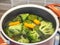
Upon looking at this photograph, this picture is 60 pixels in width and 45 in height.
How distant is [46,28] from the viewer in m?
0.95

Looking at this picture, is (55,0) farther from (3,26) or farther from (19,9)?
(3,26)

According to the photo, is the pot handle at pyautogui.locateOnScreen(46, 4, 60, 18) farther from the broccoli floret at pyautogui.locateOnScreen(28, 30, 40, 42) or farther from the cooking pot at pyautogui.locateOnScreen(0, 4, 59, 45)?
the broccoli floret at pyautogui.locateOnScreen(28, 30, 40, 42)

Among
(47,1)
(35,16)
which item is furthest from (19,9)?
(47,1)

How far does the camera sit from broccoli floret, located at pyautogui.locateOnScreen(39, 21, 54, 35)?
3.09 ft

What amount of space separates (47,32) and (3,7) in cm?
34

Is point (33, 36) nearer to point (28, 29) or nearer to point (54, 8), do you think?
point (28, 29)

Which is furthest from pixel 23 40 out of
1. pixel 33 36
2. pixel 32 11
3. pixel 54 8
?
pixel 54 8

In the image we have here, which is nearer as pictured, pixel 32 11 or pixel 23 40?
pixel 23 40

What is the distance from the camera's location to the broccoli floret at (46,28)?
3.09 feet

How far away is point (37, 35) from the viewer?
930 mm

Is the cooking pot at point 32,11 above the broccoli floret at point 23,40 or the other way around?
above

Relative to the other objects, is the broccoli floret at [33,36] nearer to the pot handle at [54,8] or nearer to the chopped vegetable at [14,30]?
the chopped vegetable at [14,30]

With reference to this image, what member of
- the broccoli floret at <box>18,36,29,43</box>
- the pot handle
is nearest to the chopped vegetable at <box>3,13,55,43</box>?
the broccoli floret at <box>18,36,29,43</box>

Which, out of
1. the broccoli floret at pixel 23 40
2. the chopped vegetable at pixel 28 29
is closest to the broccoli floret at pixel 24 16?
the chopped vegetable at pixel 28 29
